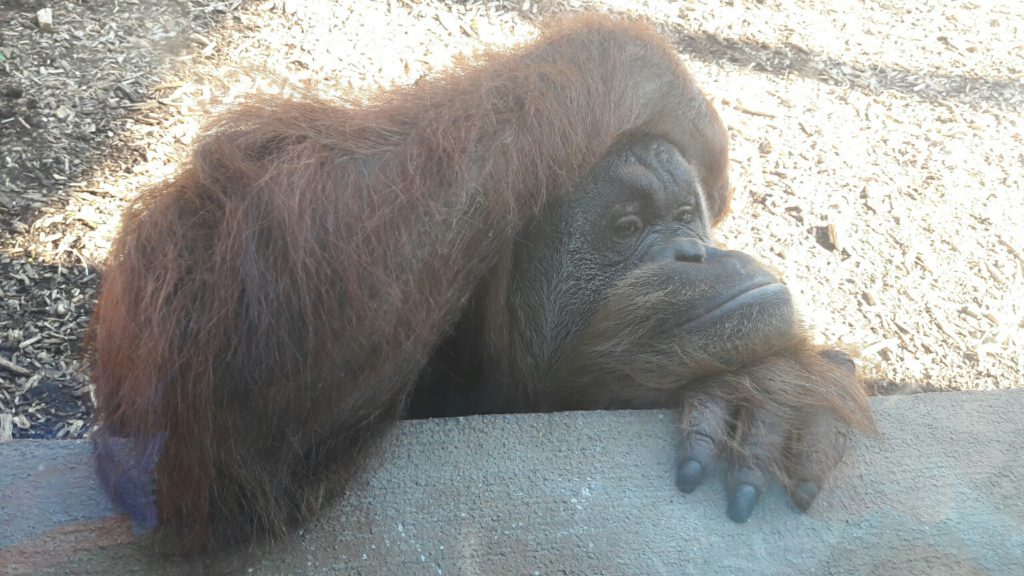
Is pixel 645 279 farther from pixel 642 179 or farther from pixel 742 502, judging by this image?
pixel 742 502

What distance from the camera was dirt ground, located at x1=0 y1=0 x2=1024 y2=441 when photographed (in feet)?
9.16

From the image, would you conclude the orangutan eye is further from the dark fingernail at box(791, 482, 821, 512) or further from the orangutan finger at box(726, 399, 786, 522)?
the dark fingernail at box(791, 482, 821, 512)

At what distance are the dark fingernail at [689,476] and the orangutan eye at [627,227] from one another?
1.87 ft

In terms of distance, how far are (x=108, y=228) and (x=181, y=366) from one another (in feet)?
5.08

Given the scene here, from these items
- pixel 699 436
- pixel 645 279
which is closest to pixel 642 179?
pixel 645 279

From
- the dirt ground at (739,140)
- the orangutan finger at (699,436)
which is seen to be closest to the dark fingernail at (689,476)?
the orangutan finger at (699,436)

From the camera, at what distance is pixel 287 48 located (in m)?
3.53

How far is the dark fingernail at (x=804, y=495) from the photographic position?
1.77m

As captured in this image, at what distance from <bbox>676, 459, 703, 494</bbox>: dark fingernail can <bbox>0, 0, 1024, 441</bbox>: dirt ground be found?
3.15ft

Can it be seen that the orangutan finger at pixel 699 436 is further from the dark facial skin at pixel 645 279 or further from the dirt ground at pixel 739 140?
the dirt ground at pixel 739 140

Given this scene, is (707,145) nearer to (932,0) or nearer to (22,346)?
(22,346)

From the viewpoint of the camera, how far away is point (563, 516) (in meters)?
1.71

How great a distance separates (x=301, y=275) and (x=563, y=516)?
68 centimetres

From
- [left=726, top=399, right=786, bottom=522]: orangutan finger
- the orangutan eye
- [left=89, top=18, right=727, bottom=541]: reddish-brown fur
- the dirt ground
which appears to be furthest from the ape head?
the dirt ground
